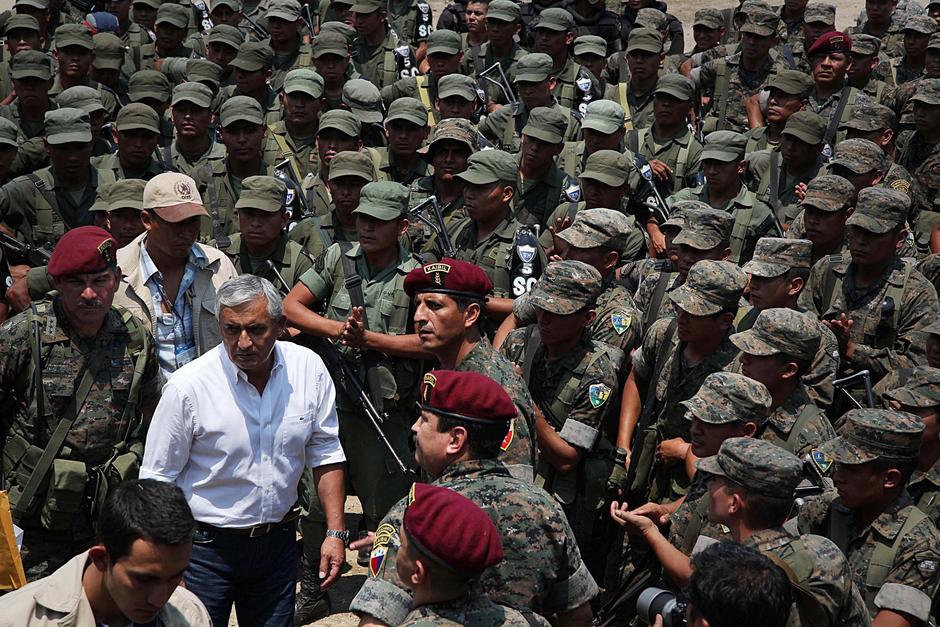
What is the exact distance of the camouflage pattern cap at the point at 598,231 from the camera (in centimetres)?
723

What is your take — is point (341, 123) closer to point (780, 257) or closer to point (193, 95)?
point (193, 95)

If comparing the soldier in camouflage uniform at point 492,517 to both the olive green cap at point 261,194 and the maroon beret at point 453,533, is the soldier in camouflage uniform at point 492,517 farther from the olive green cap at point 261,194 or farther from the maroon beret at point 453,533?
the olive green cap at point 261,194

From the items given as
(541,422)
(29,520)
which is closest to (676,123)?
(541,422)

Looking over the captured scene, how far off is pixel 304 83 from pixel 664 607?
7645 mm

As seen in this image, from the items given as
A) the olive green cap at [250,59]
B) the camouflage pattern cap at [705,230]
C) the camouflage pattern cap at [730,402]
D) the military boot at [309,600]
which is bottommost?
the military boot at [309,600]

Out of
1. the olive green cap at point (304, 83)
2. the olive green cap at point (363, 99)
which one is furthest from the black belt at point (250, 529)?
the olive green cap at point (363, 99)

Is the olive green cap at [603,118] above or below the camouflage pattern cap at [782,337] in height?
below

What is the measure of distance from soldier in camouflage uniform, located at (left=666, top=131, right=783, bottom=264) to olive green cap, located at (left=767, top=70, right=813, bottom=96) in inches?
66.0

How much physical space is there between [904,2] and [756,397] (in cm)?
1196

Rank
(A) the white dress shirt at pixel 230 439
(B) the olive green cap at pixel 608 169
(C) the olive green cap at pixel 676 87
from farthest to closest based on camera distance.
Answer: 1. (C) the olive green cap at pixel 676 87
2. (B) the olive green cap at pixel 608 169
3. (A) the white dress shirt at pixel 230 439

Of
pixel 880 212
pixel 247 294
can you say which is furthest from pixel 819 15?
pixel 247 294

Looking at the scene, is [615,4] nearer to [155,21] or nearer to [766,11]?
[766,11]

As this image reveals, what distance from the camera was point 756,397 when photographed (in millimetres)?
5555

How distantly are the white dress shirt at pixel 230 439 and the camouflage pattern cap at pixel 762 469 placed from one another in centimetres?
191
